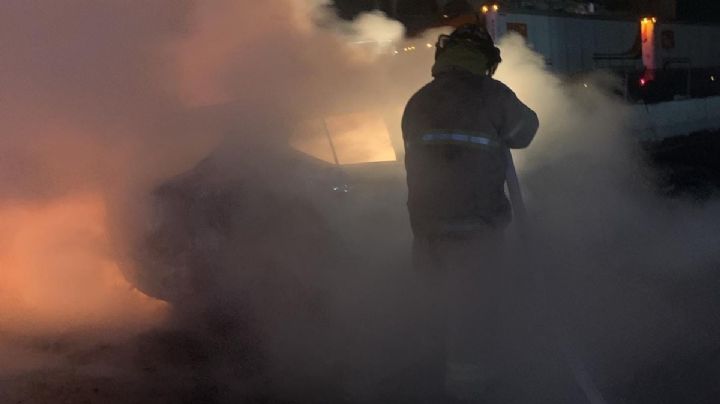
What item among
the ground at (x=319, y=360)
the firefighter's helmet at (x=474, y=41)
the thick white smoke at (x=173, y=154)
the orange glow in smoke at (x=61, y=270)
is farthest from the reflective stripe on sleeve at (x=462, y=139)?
the orange glow in smoke at (x=61, y=270)

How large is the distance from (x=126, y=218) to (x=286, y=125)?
125cm

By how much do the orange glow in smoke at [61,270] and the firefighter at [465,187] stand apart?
8.44 feet

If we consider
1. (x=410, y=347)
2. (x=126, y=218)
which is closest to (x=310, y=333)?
(x=410, y=347)

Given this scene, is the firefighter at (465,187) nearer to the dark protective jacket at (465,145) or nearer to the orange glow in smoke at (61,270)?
the dark protective jacket at (465,145)

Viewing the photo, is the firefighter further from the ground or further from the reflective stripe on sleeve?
the ground

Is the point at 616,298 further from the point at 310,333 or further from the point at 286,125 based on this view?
the point at 286,125

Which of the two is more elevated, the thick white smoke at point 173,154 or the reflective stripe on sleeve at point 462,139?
the reflective stripe on sleeve at point 462,139

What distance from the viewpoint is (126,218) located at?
5.49 meters

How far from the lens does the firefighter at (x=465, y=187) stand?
377 centimetres

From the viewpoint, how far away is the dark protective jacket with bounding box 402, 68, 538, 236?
3758 millimetres

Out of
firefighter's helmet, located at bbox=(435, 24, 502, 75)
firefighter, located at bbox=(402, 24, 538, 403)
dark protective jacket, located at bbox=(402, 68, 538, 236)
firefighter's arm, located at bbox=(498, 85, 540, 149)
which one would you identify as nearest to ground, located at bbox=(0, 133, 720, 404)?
firefighter, located at bbox=(402, 24, 538, 403)

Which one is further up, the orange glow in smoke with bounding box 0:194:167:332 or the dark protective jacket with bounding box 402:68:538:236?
the dark protective jacket with bounding box 402:68:538:236

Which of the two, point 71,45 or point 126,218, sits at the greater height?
point 71,45

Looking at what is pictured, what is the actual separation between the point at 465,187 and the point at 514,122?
372 mm
